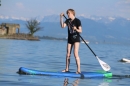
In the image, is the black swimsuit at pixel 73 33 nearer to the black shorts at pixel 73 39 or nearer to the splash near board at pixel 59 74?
the black shorts at pixel 73 39

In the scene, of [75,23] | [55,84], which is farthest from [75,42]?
[55,84]

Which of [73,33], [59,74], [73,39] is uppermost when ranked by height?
[73,33]

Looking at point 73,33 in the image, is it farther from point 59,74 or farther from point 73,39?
point 59,74

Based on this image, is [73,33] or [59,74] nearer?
[59,74]

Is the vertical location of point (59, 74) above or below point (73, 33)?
below

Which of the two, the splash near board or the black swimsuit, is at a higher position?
the black swimsuit

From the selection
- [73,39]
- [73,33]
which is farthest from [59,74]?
[73,33]

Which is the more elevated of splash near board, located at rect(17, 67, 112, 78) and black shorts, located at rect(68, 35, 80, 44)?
black shorts, located at rect(68, 35, 80, 44)

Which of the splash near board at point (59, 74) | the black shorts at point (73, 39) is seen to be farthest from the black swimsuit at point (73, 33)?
the splash near board at point (59, 74)

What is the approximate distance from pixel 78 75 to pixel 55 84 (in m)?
2.08

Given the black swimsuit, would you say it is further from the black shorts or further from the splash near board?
the splash near board

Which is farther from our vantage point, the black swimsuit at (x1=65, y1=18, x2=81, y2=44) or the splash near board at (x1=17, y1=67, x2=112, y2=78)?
the black swimsuit at (x1=65, y1=18, x2=81, y2=44)

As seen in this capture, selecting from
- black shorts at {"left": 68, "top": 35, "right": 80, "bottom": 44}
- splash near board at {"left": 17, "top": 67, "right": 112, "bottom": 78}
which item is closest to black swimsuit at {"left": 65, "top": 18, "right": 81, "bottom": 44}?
black shorts at {"left": 68, "top": 35, "right": 80, "bottom": 44}

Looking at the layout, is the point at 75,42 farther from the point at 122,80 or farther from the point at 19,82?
the point at 19,82
